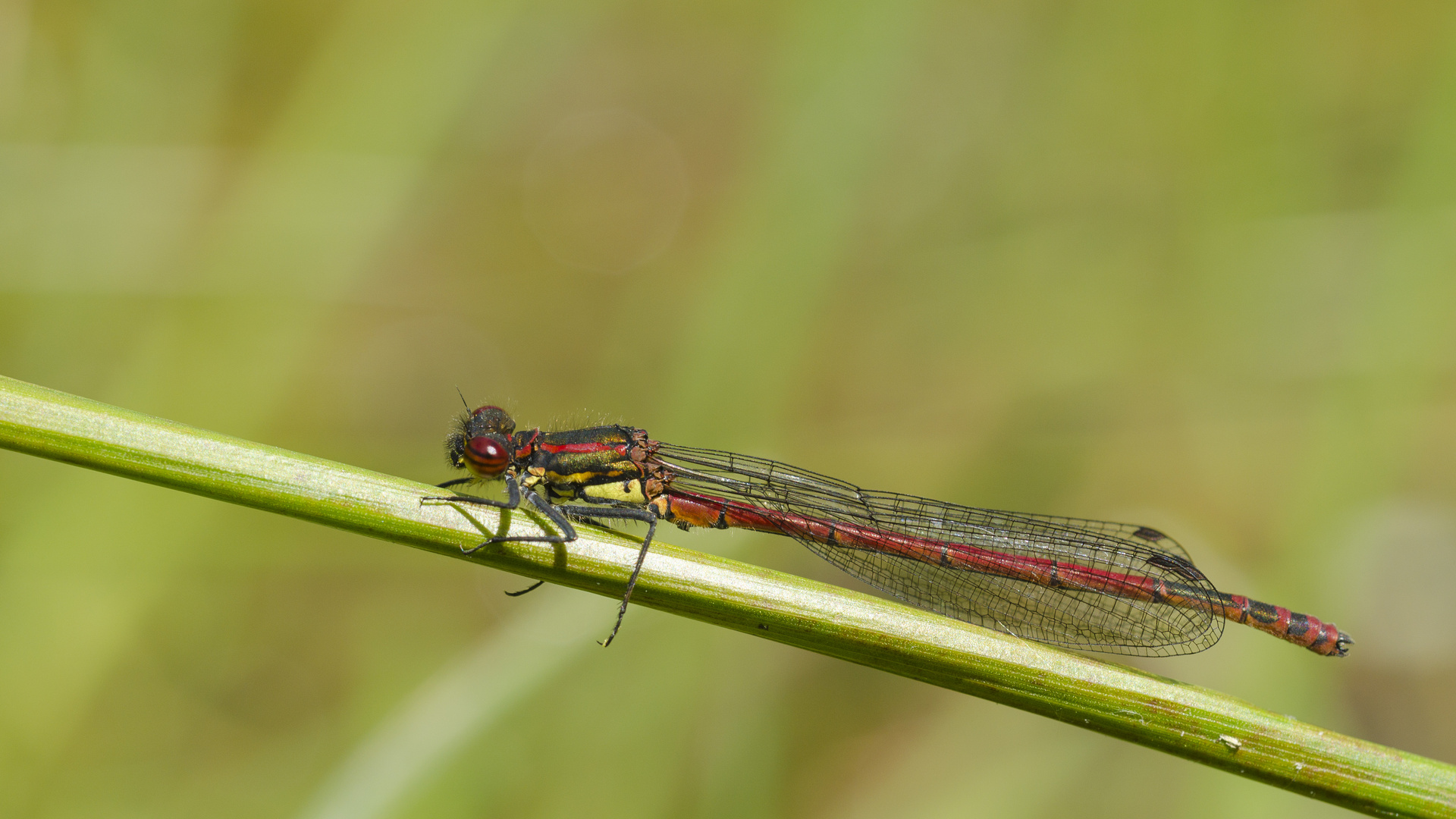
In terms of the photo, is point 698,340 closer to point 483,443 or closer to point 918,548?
point 483,443

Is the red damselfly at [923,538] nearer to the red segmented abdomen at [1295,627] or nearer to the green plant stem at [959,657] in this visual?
the red segmented abdomen at [1295,627]

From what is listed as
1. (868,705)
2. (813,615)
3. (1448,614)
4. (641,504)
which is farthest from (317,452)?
(1448,614)

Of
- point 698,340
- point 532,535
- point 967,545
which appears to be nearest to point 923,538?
point 967,545

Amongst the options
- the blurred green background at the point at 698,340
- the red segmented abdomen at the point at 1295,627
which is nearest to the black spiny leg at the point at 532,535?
the blurred green background at the point at 698,340

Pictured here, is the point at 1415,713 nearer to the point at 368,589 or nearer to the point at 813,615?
the point at 813,615

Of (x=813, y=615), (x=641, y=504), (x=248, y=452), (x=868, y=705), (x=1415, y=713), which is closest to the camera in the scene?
(x=248, y=452)

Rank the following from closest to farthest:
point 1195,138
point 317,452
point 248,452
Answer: point 248,452 < point 317,452 < point 1195,138

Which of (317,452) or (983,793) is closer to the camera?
(983,793)

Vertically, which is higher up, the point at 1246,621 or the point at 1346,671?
the point at 1346,671
